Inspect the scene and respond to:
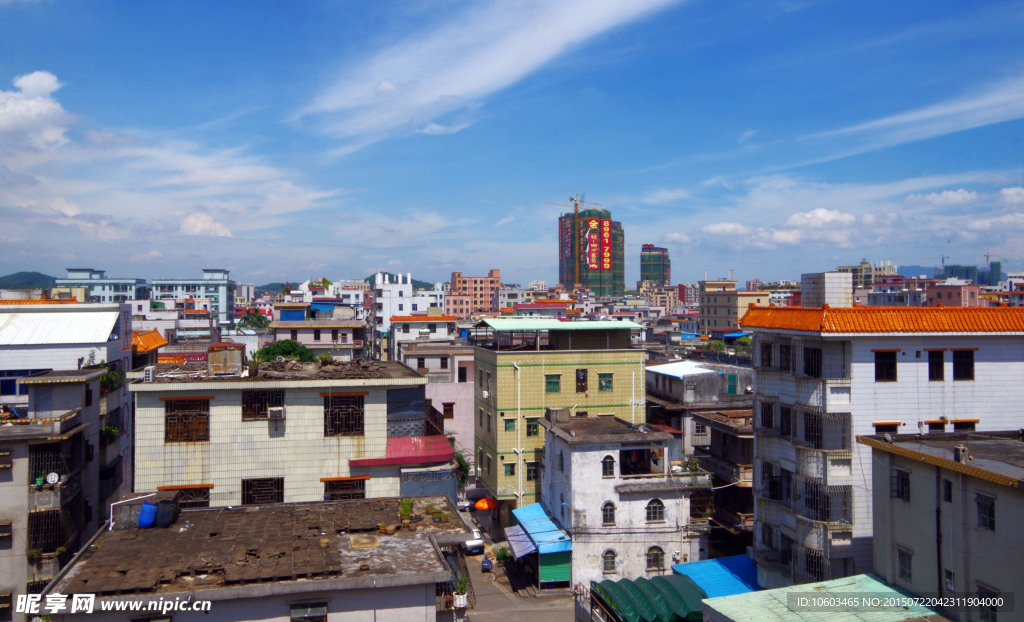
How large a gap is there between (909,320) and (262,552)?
23711 millimetres

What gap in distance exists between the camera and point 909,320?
25.8 meters

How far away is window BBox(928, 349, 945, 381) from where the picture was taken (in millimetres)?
25969

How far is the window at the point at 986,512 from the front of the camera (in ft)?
54.4

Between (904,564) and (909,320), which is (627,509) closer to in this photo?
(904,564)

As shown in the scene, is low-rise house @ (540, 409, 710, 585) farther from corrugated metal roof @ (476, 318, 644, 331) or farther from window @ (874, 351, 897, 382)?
window @ (874, 351, 897, 382)

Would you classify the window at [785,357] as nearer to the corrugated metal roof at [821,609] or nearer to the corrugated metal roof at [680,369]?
the corrugated metal roof at [821,609]

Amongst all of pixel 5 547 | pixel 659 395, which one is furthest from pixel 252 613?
pixel 659 395

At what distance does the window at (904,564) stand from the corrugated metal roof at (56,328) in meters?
32.3

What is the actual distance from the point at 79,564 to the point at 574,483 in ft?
68.4

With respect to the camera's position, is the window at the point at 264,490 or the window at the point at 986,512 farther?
the window at the point at 264,490

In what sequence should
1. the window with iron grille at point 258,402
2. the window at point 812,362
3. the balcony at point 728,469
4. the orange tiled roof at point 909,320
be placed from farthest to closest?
the balcony at point 728,469 → the window at point 812,362 → the orange tiled roof at point 909,320 → the window with iron grille at point 258,402

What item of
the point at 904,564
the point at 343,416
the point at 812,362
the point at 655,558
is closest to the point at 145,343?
the point at 343,416

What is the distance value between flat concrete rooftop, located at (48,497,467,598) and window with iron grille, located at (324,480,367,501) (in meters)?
3.29

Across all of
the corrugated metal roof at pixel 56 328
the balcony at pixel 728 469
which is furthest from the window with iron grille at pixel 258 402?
the balcony at pixel 728 469
